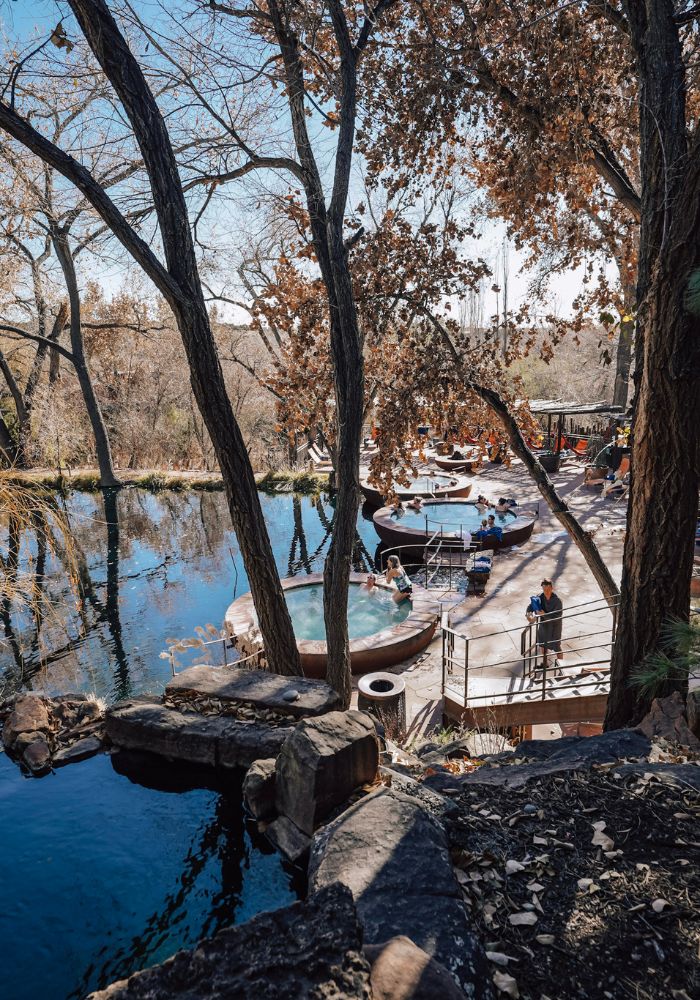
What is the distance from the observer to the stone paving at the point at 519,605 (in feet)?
27.2

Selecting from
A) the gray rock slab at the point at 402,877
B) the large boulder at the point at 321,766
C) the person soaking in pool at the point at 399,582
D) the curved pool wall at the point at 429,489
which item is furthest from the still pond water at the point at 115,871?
the curved pool wall at the point at 429,489

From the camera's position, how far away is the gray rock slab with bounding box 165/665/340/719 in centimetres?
402

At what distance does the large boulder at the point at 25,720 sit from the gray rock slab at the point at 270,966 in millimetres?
3594

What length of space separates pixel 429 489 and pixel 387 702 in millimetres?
13599

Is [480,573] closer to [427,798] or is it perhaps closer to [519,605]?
[519,605]

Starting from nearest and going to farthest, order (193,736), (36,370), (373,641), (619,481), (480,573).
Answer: (193,736)
(373,641)
(480,573)
(619,481)
(36,370)

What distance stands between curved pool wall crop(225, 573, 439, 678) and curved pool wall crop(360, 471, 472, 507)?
774cm

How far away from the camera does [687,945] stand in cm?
200

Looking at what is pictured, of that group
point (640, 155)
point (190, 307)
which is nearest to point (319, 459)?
point (190, 307)

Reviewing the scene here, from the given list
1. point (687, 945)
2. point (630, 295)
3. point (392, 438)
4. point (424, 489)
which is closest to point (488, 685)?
point (392, 438)

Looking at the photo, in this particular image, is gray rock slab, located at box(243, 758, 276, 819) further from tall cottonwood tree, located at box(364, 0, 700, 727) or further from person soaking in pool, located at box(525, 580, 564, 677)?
person soaking in pool, located at box(525, 580, 564, 677)

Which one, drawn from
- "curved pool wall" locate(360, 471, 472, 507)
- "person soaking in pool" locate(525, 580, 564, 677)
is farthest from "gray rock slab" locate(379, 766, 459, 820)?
"curved pool wall" locate(360, 471, 472, 507)

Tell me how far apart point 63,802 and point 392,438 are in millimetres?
4589

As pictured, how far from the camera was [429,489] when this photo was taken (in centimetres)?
2030
